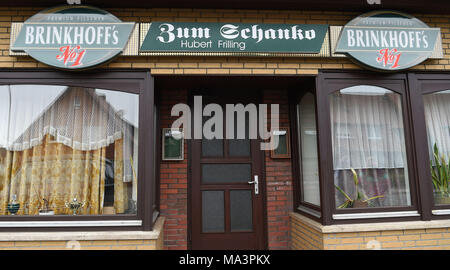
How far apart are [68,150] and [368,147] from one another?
3.59 metres

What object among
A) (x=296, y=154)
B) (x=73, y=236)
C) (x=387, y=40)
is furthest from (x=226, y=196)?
(x=387, y=40)

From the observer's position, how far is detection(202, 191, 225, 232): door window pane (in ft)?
12.4

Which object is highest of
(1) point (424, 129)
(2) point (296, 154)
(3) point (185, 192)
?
(1) point (424, 129)

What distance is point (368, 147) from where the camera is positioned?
346cm

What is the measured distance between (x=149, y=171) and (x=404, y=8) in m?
3.53

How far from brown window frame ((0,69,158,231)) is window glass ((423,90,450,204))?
3352 millimetres

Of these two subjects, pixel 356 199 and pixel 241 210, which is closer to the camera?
pixel 356 199

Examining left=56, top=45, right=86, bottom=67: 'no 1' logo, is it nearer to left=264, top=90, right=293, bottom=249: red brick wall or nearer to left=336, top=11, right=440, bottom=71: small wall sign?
left=264, top=90, right=293, bottom=249: red brick wall

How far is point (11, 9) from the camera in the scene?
314 cm

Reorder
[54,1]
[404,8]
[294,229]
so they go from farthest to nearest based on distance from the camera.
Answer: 1. [294,229]
2. [404,8]
3. [54,1]

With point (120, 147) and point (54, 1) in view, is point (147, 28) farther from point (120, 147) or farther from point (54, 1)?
point (120, 147)

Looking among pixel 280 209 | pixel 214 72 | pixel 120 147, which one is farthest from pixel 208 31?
pixel 280 209

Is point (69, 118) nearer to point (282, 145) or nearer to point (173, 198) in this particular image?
point (173, 198)

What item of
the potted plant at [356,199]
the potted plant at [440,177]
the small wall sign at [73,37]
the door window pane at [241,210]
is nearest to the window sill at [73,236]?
the door window pane at [241,210]
